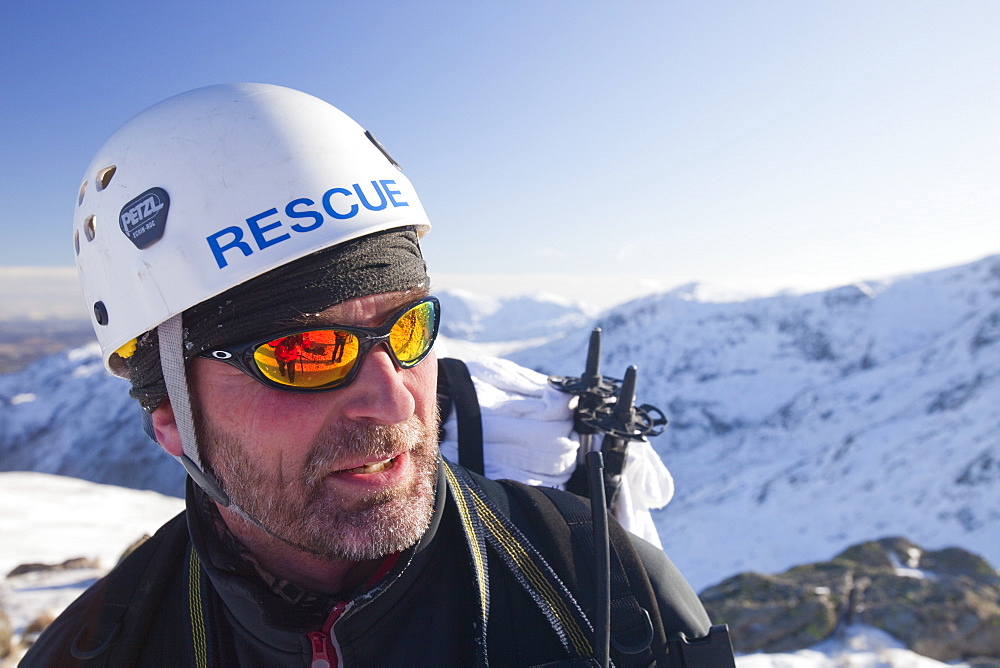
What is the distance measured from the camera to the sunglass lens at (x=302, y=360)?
1.73 m

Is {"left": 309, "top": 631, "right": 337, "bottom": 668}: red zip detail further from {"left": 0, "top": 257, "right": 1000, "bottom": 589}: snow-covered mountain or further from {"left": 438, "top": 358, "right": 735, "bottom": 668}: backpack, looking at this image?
{"left": 0, "top": 257, "right": 1000, "bottom": 589}: snow-covered mountain

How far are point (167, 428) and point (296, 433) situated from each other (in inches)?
31.6

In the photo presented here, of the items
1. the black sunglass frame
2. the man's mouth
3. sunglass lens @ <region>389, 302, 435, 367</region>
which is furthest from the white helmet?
the man's mouth

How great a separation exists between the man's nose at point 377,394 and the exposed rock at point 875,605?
7.52m

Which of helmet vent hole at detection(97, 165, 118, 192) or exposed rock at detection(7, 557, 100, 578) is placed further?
exposed rock at detection(7, 557, 100, 578)

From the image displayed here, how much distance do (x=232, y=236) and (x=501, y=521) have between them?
1489mm

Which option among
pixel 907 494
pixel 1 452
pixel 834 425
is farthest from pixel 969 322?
pixel 1 452

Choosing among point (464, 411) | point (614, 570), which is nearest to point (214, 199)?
point (464, 411)

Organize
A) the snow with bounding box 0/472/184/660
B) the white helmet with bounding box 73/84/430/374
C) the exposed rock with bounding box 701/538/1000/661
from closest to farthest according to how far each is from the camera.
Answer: the white helmet with bounding box 73/84/430/374, the exposed rock with bounding box 701/538/1000/661, the snow with bounding box 0/472/184/660

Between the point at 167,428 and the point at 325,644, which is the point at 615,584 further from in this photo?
the point at 167,428

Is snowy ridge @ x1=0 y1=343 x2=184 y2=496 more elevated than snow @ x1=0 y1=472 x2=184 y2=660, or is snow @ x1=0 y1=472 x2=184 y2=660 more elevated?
snow @ x1=0 y1=472 x2=184 y2=660

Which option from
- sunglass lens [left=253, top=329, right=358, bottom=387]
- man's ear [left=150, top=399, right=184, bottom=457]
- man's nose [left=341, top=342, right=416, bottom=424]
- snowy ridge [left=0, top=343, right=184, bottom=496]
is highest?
sunglass lens [left=253, top=329, right=358, bottom=387]

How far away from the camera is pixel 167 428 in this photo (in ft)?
6.88

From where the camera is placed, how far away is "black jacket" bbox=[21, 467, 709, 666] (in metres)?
1.78
